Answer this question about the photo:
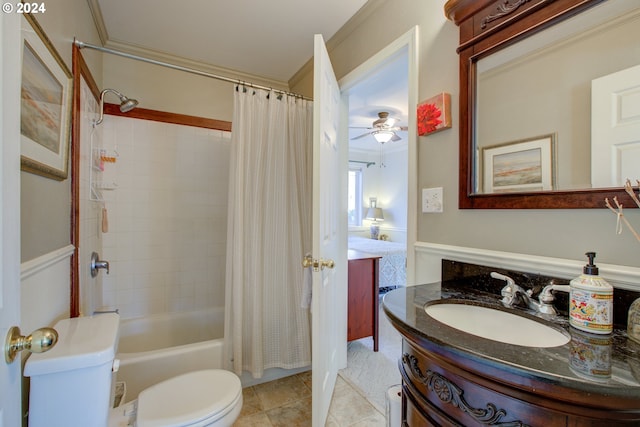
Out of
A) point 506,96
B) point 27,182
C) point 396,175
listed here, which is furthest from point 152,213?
point 396,175

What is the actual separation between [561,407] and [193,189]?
2571mm

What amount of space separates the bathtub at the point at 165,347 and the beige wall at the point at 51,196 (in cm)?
80

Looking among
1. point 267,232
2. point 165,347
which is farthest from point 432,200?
point 165,347

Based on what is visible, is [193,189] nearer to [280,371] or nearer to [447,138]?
[280,371]

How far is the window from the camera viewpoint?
234 inches

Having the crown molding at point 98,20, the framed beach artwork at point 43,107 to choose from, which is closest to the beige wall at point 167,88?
the crown molding at point 98,20

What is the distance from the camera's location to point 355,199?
19.7 feet

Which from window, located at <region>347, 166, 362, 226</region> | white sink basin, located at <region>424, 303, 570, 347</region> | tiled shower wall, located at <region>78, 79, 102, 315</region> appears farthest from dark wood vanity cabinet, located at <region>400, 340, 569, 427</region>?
window, located at <region>347, 166, 362, 226</region>

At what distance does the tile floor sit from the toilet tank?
0.92 meters

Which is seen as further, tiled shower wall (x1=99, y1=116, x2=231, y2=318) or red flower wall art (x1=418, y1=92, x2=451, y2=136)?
tiled shower wall (x1=99, y1=116, x2=231, y2=318)

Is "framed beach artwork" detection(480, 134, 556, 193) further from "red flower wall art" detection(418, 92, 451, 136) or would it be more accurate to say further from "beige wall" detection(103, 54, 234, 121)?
"beige wall" detection(103, 54, 234, 121)

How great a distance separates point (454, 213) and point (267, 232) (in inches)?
47.1

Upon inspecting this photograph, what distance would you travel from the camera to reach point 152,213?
233 centimetres

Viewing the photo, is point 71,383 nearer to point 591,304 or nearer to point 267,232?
point 267,232
